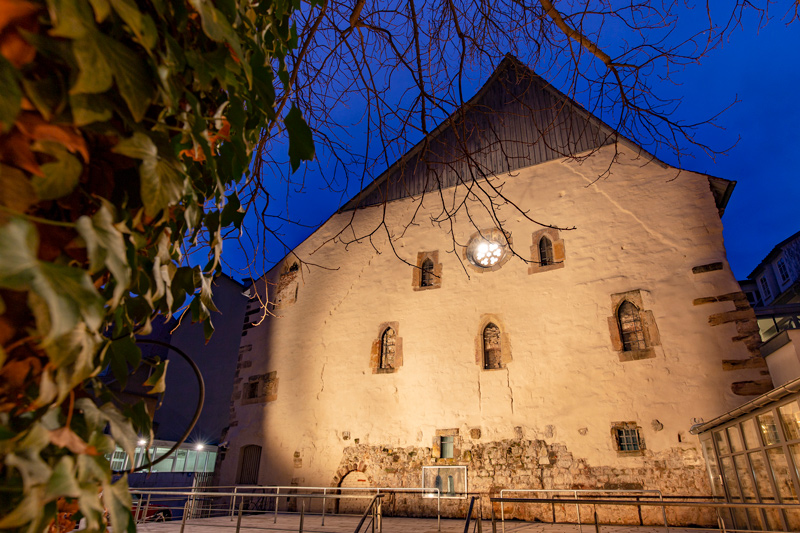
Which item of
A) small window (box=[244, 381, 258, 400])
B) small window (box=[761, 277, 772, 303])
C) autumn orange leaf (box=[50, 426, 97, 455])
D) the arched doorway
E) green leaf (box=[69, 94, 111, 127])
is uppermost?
small window (box=[761, 277, 772, 303])

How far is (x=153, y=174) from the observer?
2.27 feet

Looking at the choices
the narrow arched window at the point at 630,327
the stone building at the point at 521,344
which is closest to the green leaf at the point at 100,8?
the stone building at the point at 521,344

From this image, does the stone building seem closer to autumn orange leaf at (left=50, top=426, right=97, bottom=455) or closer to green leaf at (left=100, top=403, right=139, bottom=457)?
green leaf at (left=100, top=403, right=139, bottom=457)

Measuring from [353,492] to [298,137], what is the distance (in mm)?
10335

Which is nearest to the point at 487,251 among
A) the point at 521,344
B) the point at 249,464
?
the point at 521,344

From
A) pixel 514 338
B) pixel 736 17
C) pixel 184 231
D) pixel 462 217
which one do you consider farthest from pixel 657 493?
pixel 184 231

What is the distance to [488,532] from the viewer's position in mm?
7113

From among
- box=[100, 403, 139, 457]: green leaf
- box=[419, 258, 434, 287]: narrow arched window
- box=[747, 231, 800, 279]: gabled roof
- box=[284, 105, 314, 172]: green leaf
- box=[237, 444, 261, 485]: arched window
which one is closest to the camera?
box=[100, 403, 139, 457]: green leaf

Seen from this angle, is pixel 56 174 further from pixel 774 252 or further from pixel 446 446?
pixel 774 252

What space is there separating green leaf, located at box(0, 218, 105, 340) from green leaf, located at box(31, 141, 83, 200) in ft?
0.29

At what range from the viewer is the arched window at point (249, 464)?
11.3m

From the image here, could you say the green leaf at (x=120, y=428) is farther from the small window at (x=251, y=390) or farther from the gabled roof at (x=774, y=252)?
the gabled roof at (x=774, y=252)

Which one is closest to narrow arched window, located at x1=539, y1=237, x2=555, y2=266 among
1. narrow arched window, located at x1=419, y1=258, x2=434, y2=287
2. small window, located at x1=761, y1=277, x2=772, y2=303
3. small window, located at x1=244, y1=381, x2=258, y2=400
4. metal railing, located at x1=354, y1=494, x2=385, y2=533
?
narrow arched window, located at x1=419, y1=258, x2=434, y2=287

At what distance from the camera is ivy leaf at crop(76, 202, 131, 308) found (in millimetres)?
566
